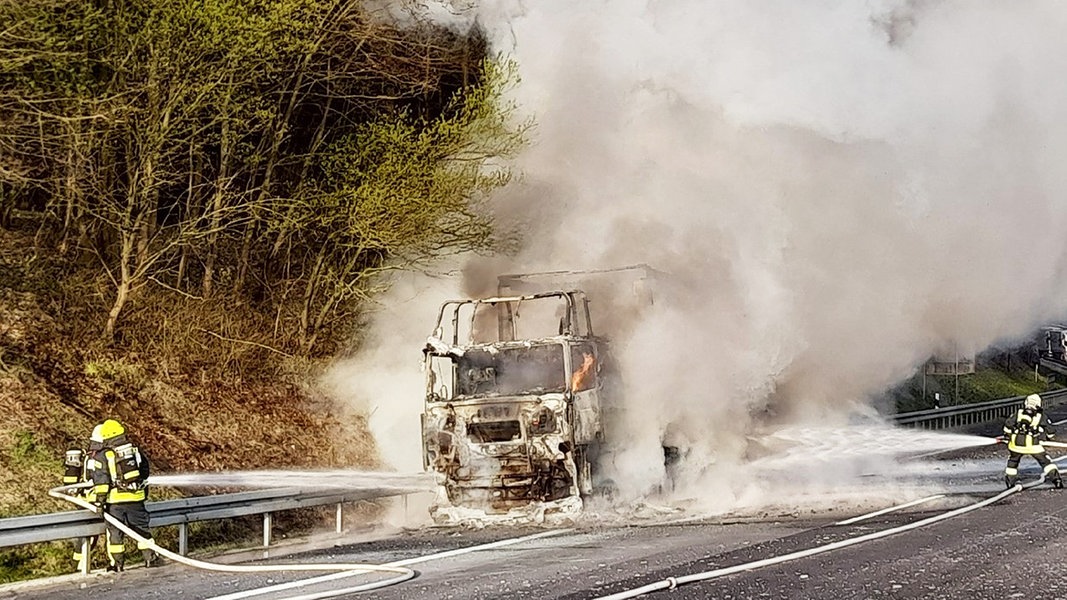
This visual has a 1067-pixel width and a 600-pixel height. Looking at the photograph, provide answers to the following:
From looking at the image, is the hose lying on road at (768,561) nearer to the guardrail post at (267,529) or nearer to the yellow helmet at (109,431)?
the yellow helmet at (109,431)

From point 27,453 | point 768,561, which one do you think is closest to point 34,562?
point 27,453

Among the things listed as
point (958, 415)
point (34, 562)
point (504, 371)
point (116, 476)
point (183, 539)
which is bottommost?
point (34, 562)

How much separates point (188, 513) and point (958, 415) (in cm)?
2406

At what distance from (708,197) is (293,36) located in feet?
19.9

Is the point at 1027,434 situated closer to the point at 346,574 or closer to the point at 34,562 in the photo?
the point at 346,574

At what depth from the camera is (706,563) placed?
8523 millimetres

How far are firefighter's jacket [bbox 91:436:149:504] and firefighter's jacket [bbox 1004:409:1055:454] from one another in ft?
34.8

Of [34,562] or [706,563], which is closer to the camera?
[706,563]

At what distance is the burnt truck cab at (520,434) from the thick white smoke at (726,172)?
137 centimetres

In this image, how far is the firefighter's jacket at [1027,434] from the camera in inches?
547

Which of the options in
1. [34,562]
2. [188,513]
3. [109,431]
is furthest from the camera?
[188,513]

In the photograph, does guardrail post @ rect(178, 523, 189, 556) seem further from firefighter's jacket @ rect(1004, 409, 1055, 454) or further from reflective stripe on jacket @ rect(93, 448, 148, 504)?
firefighter's jacket @ rect(1004, 409, 1055, 454)

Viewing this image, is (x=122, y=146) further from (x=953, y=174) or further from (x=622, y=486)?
(x=953, y=174)

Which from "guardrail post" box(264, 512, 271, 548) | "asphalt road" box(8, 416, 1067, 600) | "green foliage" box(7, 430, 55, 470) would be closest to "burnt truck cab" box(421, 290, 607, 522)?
"asphalt road" box(8, 416, 1067, 600)
